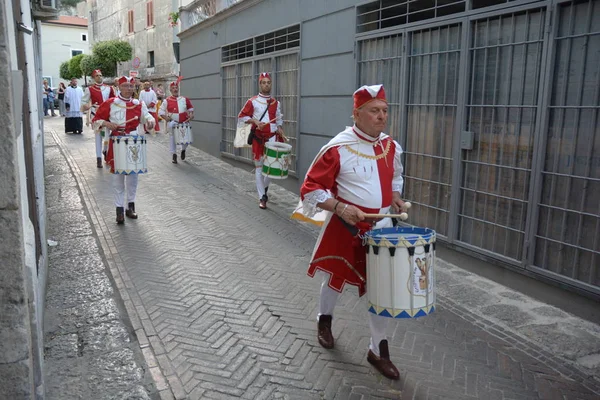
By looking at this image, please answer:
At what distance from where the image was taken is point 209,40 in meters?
16.6

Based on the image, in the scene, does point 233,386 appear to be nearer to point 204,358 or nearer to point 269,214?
point 204,358

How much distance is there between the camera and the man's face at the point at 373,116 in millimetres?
3947

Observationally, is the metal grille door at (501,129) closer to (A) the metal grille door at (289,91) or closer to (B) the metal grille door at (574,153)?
(B) the metal grille door at (574,153)

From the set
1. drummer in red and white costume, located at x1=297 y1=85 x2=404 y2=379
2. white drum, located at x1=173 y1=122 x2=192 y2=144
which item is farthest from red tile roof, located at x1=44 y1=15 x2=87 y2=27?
drummer in red and white costume, located at x1=297 y1=85 x2=404 y2=379

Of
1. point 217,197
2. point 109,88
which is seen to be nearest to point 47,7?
point 109,88

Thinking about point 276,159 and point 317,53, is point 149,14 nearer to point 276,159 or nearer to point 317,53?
point 317,53

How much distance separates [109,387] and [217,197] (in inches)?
274

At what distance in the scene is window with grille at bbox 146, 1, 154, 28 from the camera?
119 feet

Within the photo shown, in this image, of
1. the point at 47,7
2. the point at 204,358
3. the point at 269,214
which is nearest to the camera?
the point at 204,358

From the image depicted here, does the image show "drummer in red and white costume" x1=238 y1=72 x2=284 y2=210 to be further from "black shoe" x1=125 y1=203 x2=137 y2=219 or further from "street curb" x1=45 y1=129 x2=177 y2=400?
"street curb" x1=45 y1=129 x2=177 y2=400

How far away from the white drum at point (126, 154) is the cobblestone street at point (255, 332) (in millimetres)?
886

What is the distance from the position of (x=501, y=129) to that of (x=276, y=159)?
12.6 ft

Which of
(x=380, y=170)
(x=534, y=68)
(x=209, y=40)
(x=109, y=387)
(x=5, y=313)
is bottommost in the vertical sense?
(x=109, y=387)

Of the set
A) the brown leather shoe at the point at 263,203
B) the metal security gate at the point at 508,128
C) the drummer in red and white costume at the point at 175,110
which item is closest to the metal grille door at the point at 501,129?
the metal security gate at the point at 508,128
